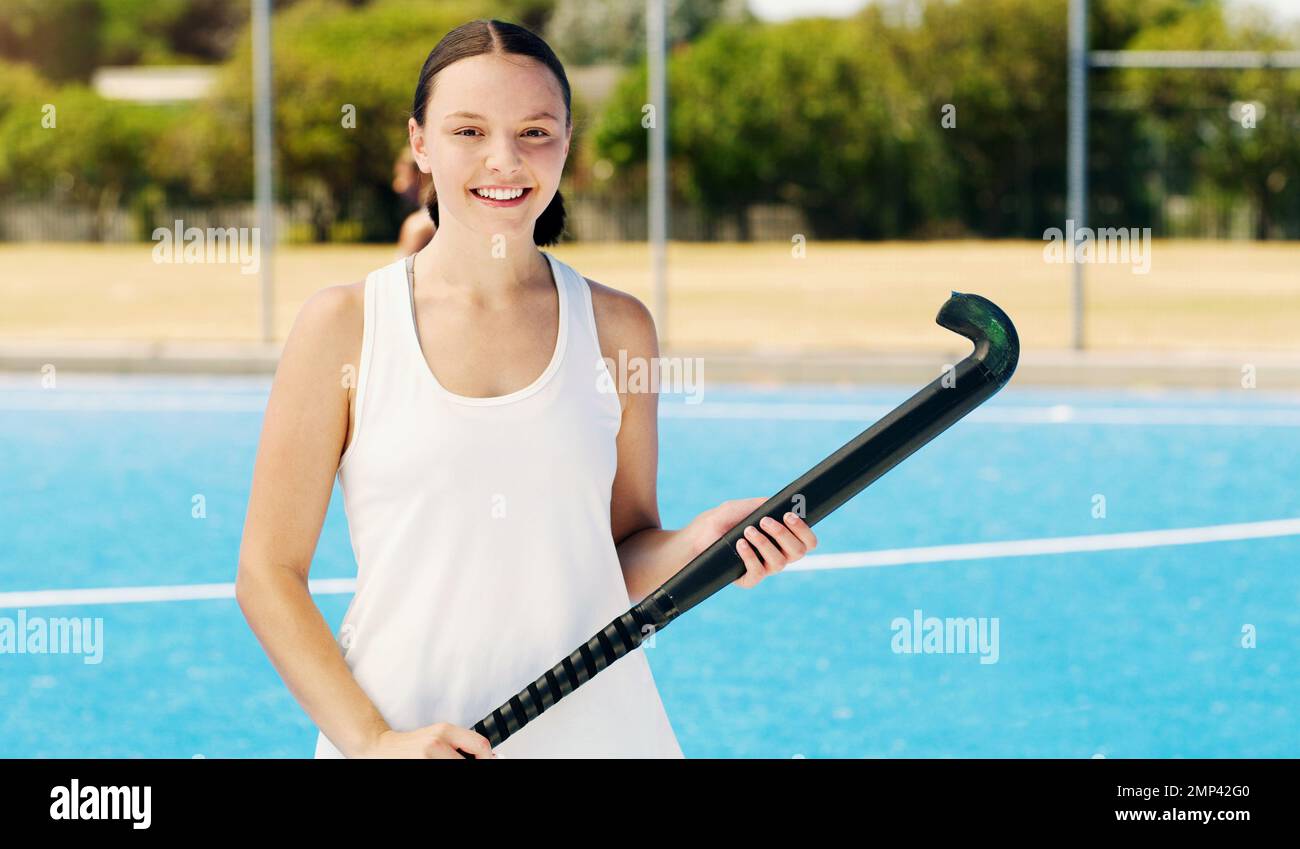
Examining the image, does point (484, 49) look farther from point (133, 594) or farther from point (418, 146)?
point (133, 594)

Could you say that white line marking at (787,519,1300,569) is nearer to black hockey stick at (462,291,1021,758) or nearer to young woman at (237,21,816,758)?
young woman at (237,21,816,758)

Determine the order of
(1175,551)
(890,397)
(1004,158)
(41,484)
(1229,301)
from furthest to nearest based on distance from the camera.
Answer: (1004,158) < (1229,301) < (890,397) < (41,484) < (1175,551)

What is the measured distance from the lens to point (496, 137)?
2037mm

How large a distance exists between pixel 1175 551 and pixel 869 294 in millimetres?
18546

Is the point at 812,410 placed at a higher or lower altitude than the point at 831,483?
lower

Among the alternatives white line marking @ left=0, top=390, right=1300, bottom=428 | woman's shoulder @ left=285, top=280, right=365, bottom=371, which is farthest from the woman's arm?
white line marking @ left=0, top=390, right=1300, bottom=428

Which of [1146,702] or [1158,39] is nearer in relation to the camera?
[1146,702]

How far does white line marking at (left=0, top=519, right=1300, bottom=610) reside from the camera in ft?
25.2

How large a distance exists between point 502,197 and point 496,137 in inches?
2.5

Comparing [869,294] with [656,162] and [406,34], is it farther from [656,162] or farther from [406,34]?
[406,34]

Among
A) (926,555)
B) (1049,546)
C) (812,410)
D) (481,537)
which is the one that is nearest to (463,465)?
(481,537)

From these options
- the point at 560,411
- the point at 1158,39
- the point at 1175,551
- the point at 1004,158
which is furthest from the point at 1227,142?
the point at 560,411

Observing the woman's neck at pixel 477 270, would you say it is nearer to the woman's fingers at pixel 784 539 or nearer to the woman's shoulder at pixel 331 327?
the woman's shoulder at pixel 331 327

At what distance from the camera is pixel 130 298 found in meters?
26.8
